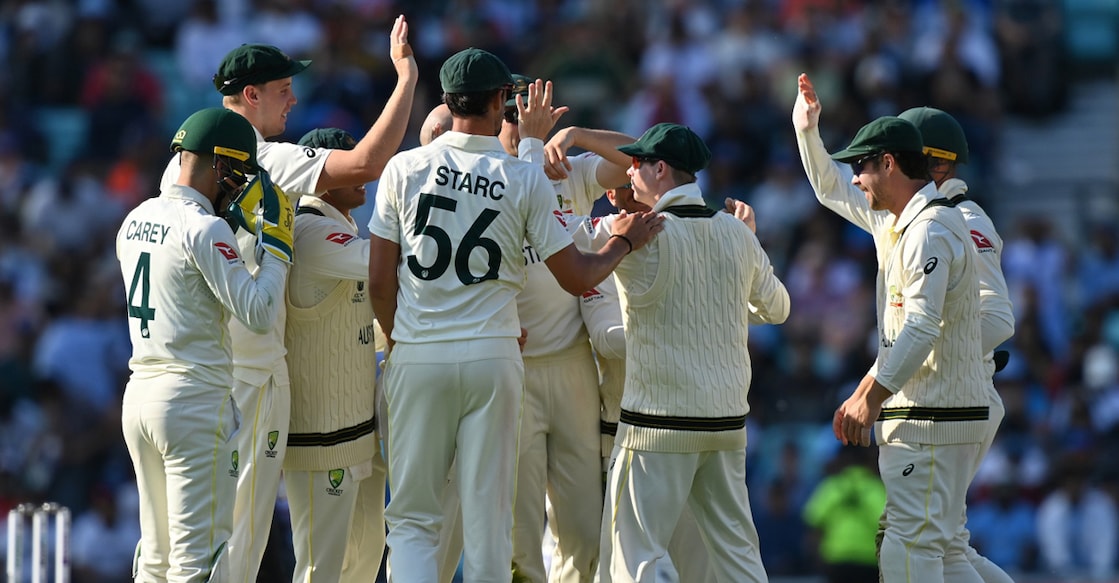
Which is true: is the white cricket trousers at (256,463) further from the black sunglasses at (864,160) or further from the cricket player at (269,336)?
the black sunglasses at (864,160)

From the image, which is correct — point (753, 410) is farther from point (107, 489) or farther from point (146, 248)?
point (146, 248)

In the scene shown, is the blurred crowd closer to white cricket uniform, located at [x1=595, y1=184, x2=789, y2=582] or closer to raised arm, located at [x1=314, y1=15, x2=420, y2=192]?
white cricket uniform, located at [x1=595, y1=184, x2=789, y2=582]

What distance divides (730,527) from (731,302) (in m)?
0.98

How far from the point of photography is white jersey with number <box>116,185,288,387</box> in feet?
20.9

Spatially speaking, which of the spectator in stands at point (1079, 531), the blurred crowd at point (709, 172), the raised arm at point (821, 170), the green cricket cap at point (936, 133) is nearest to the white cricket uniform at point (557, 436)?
the raised arm at point (821, 170)

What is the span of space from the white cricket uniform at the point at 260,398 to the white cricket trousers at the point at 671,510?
1.54 m

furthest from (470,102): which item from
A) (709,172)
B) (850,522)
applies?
(709,172)

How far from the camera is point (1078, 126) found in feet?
56.4

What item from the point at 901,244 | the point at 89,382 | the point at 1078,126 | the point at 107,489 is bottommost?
the point at 107,489

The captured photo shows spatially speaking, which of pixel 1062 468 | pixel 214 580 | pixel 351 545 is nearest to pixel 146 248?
pixel 214 580

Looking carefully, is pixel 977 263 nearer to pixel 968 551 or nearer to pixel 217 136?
pixel 968 551

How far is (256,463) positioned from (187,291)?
0.99m

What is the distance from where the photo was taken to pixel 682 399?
6793 mm

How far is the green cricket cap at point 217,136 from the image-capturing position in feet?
21.5
